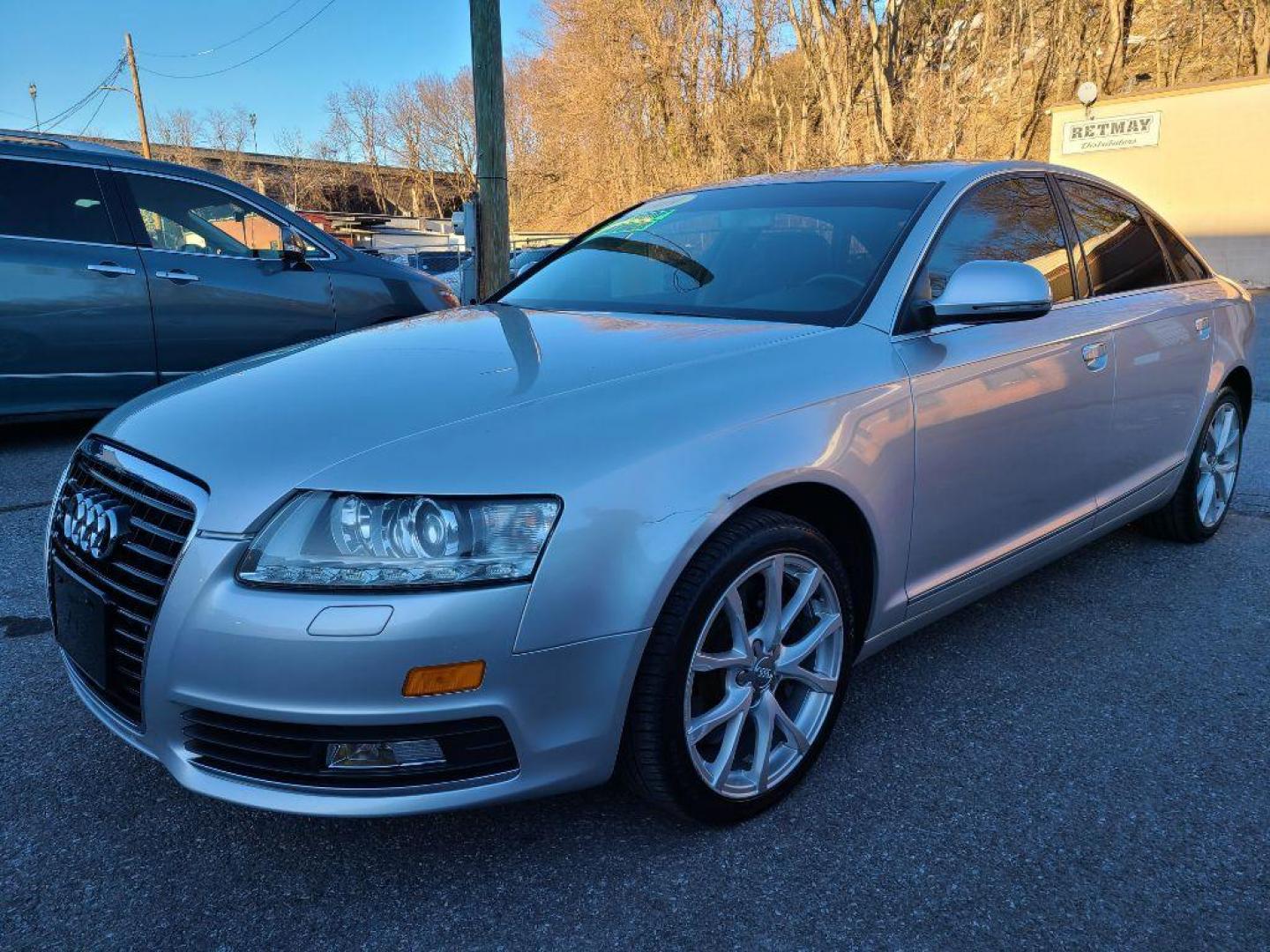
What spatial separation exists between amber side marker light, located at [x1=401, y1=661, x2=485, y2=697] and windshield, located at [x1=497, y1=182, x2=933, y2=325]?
1312 mm

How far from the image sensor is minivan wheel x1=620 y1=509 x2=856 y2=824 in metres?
1.92

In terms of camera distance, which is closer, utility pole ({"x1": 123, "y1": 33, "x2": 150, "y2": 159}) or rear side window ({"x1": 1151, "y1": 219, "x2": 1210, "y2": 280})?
rear side window ({"x1": 1151, "y1": 219, "x2": 1210, "y2": 280})

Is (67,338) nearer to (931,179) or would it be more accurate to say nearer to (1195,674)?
(931,179)

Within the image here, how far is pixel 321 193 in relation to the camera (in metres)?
68.8

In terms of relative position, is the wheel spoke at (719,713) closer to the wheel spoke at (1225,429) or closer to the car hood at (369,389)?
the car hood at (369,389)

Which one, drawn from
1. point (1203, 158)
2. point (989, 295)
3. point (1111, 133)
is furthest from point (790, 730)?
point (1111, 133)

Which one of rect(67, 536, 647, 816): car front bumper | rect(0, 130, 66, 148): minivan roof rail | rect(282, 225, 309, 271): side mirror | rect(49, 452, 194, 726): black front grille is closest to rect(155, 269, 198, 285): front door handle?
rect(282, 225, 309, 271): side mirror

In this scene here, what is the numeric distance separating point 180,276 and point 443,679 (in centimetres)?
491

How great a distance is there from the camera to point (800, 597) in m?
2.20

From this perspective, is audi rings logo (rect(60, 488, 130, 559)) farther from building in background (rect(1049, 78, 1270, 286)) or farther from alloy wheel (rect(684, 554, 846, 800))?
building in background (rect(1049, 78, 1270, 286))

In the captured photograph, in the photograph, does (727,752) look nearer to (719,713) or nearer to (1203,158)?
(719,713)

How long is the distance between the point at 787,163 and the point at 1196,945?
91.6 ft

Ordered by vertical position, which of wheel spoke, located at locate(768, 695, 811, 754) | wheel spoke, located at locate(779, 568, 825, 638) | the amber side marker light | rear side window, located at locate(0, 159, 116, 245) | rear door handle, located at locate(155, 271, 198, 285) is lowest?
wheel spoke, located at locate(768, 695, 811, 754)

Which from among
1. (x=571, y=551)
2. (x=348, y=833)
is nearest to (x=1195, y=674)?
(x=571, y=551)
